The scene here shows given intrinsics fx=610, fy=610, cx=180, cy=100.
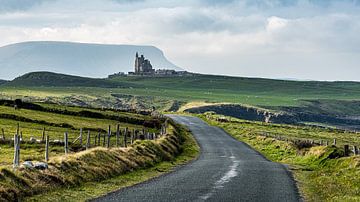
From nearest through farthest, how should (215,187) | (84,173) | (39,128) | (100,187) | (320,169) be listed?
(100,187), (215,187), (84,173), (320,169), (39,128)

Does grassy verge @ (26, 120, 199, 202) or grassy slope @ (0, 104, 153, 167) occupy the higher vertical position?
grassy verge @ (26, 120, 199, 202)

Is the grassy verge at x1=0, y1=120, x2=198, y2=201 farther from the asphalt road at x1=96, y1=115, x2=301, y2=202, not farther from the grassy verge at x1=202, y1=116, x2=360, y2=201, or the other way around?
the grassy verge at x1=202, y1=116, x2=360, y2=201

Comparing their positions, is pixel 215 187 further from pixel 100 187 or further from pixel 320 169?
pixel 320 169

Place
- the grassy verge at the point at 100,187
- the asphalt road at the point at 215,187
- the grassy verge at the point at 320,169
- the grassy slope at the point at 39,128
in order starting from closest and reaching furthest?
the grassy verge at the point at 100,187 < the asphalt road at the point at 215,187 < the grassy verge at the point at 320,169 < the grassy slope at the point at 39,128

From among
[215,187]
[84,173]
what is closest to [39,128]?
[84,173]

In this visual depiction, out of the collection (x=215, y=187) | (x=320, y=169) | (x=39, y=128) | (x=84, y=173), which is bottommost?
(x=320, y=169)

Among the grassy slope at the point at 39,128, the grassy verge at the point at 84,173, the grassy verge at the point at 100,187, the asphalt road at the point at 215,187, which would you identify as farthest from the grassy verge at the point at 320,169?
the grassy slope at the point at 39,128

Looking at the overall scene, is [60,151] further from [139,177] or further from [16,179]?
[16,179]

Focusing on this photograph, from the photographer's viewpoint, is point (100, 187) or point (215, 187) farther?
point (215, 187)

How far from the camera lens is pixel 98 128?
7825cm

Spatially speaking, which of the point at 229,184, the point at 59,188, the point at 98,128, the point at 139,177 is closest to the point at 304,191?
the point at 229,184

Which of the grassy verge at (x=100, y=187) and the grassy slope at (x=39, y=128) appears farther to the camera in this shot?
the grassy slope at (x=39, y=128)

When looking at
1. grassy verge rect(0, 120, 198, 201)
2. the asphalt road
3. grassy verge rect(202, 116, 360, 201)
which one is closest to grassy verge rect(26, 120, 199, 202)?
grassy verge rect(0, 120, 198, 201)

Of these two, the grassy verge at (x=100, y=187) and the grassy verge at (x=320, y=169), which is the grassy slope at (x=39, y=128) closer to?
the grassy verge at (x=100, y=187)
